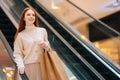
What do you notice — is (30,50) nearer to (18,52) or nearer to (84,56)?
(18,52)

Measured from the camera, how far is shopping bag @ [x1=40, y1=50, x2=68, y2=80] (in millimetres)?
3422

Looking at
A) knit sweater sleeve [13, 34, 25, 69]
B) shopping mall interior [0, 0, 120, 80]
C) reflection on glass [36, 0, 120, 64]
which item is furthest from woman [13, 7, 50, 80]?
reflection on glass [36, 0, 120, 64]

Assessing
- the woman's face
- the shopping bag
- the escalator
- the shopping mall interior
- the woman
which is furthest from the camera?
the escalator

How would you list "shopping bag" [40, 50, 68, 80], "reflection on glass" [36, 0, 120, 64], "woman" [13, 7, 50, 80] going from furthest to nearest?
"reflection on glass" [36, 0, 120, 64] < "woman" [13, 7, 50, 80] < "shopping bag" [40, 50, 68, 80]

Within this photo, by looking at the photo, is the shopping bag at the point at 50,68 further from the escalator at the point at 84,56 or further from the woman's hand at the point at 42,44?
the escalator at the point at 84,56

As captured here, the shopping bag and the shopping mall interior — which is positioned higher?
the shopping bag

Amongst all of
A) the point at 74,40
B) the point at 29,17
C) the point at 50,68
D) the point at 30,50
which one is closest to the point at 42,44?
the point at 30,50

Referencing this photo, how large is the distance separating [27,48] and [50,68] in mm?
381

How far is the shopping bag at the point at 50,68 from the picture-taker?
3422 millimetres

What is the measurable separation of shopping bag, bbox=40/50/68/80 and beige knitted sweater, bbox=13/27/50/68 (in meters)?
0.09

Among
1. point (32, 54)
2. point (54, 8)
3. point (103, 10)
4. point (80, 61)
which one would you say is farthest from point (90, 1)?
point (32, 54)

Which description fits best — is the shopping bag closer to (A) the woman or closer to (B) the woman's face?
(A) the woman

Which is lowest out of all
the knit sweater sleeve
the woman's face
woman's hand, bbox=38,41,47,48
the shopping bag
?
the shopping bag

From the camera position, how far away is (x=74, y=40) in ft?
24.7
